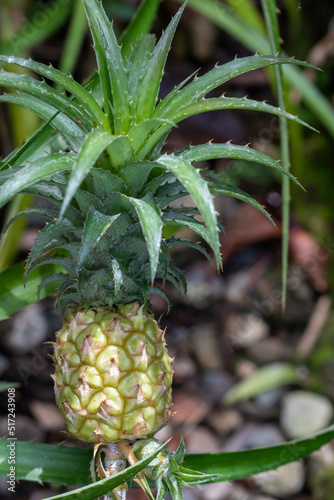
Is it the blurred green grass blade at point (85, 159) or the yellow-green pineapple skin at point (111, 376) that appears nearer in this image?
the blurred green grass blade at point (85, 159)

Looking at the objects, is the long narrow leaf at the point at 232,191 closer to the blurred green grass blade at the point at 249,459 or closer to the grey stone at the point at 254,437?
the blurred green grass blade at the point at 249,459

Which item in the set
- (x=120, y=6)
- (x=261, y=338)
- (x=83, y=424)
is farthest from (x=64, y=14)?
(x=83, y=424)

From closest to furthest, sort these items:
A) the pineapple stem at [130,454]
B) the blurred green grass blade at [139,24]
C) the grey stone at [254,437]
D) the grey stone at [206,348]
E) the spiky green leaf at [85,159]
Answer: the spiky green leaf at [85,159] < the pineapple stem at [130,454] < the blurred green grass blade at [139,24] < the grey stone at [254,437] < the grey stone at [206,348]

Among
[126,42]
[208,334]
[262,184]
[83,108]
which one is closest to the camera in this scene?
[83,108]

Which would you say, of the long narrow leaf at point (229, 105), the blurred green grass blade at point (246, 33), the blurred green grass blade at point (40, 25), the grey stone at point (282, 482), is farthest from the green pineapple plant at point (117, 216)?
the grey stone at point (282, 482)

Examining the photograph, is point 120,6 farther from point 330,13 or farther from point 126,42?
point 126,42

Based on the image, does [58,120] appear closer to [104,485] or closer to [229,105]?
[229,105]
